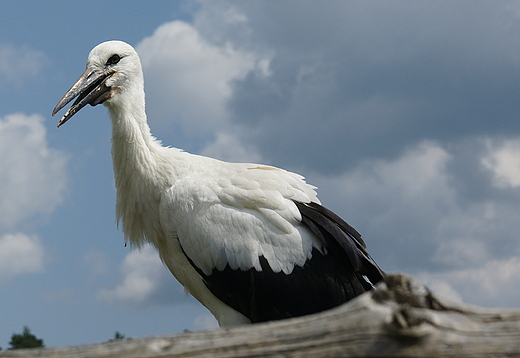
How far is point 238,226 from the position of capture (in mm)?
6730

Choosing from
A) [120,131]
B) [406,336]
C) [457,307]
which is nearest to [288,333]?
[406,336]

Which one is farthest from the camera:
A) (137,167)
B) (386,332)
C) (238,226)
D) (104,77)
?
(104,77)

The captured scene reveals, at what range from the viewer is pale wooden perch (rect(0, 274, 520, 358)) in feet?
8.21

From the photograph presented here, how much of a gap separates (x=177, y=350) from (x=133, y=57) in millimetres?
5257

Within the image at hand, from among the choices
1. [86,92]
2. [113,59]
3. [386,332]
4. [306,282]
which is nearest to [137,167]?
[86,92]

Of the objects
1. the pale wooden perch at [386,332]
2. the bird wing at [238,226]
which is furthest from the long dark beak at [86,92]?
the pale wooden perch at [386,332]

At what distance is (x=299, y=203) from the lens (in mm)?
6961

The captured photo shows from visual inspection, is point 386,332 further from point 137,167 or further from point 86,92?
point 86,92

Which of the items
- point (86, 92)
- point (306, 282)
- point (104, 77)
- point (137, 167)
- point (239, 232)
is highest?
point (104, 77)

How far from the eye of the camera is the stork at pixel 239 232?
672 centimetres

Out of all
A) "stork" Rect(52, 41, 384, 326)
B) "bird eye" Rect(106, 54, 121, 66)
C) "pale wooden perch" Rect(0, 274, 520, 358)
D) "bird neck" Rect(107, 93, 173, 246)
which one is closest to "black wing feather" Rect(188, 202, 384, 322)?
"stork" Rect(52, 41, 384, 326)

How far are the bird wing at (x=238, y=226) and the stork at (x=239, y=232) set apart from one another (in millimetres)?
11

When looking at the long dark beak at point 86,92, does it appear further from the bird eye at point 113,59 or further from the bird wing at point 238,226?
the bird wing at point 238,226

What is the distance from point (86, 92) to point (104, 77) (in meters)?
0.28
